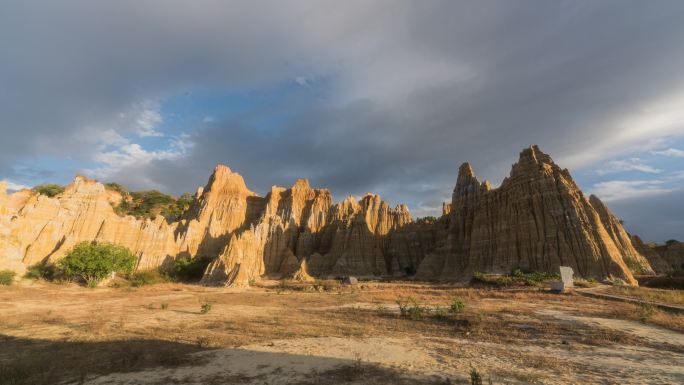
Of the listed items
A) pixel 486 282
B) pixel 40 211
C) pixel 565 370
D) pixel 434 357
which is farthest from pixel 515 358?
pixel 40 211

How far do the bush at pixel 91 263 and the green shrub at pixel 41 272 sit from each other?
319cm

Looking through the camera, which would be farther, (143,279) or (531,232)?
(531,232)

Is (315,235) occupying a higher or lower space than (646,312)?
higher

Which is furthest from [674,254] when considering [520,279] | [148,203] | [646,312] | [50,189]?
[50,189]

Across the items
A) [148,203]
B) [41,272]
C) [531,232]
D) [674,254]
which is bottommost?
[41,272]

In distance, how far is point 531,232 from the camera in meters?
48.7

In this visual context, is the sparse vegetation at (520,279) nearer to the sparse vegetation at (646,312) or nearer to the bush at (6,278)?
the sparse vegetation at (646,312)

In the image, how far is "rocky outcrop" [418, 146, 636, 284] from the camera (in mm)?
42531

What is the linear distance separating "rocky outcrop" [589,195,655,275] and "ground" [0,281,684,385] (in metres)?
34.0

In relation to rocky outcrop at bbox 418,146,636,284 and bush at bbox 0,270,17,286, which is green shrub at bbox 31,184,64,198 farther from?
rocky outcrop at bbox 418,146,636,284

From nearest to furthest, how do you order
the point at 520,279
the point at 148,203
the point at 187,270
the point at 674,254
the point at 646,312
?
the point at 646,312
the point at 520,279
the point at 187,270
the point at 674,254
the point at 148,203

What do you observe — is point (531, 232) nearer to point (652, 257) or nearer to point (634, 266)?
point (634, 266)

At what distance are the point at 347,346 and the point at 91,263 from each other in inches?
1746

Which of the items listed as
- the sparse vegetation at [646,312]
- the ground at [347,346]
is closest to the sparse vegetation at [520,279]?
the ground at [347,346]
